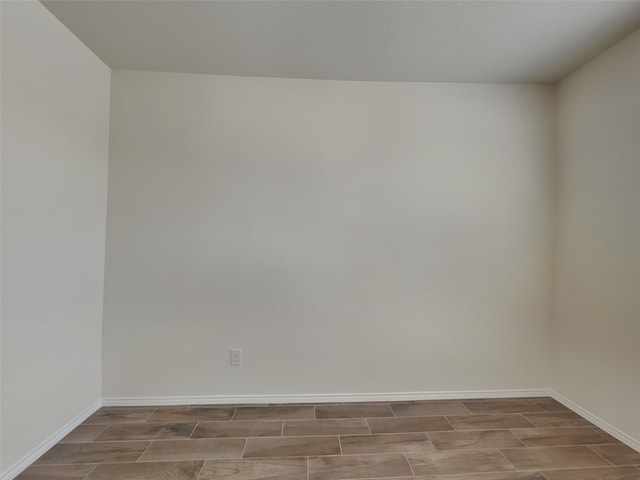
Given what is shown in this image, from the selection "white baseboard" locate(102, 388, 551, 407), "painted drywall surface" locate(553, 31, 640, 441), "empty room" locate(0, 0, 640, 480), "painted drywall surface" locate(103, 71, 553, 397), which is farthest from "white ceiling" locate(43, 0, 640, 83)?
"white baseboard" locate(102, 388, 551, 407)

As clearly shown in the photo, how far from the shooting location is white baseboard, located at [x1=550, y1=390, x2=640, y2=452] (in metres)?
1.78

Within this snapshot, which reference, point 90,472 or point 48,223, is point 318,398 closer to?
point 90,472

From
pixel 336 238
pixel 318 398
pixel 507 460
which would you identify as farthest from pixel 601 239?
pixel 318 398

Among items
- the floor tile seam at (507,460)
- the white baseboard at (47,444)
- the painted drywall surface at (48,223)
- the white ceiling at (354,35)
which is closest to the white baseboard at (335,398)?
the white baseboard at (47,444)

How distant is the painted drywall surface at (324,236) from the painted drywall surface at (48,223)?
0.14 metres

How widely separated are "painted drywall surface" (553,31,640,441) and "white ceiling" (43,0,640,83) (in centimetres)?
25

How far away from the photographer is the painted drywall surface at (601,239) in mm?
1795

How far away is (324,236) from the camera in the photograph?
226cm

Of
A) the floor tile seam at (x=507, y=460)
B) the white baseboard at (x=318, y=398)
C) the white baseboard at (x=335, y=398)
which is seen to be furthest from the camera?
the white baseboard at (x=318, y=398)

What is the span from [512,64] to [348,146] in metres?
1.20

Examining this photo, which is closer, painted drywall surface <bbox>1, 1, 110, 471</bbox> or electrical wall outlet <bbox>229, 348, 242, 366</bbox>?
painted drywall surface <bbox>1, 1, 110, 471</bbox>

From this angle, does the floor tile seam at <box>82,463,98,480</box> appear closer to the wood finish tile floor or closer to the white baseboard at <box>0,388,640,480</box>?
the wood finish tile floor

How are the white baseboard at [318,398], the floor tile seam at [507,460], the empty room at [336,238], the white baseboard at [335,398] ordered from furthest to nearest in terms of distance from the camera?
the white baseboard at [318,398]
the white baseboard at [335,398]
the empty room at [336,238]
the floor tile seam at [507,460]

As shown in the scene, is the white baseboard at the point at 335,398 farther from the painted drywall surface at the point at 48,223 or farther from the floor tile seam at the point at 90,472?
the floor tile seam at the point at 90,472
